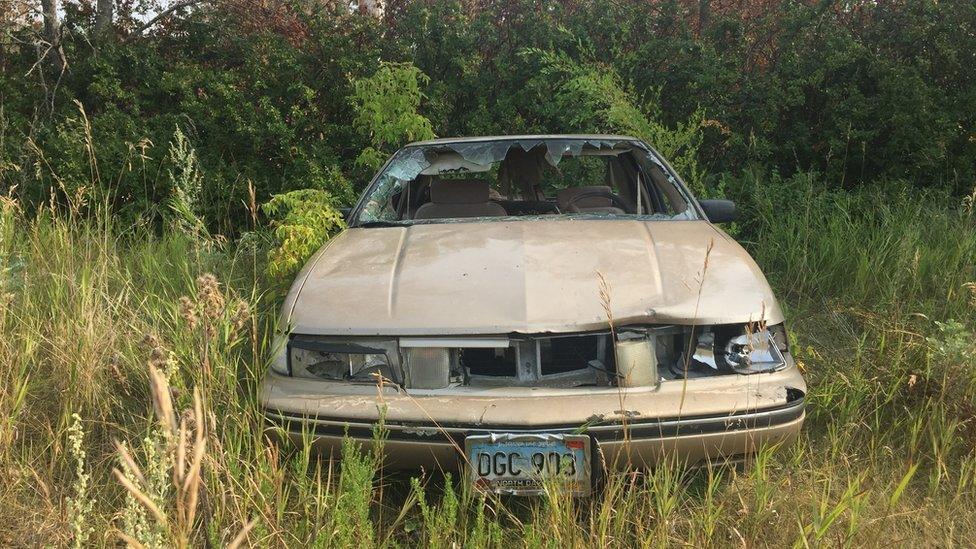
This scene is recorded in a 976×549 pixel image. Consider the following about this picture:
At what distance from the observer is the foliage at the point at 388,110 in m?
5.48

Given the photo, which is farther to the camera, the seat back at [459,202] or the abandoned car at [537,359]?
the seat back at [459,202]

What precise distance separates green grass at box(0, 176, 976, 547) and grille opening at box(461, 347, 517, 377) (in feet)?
1.18

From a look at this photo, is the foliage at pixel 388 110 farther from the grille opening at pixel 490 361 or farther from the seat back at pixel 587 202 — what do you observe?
the grille opening at pixel 490 361

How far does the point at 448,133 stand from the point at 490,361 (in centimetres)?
469

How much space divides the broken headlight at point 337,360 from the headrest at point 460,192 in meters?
1.60

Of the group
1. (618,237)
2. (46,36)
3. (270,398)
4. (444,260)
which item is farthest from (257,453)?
(46,36)

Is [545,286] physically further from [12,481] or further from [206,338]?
[12,481]

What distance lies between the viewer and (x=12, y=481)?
2.42 meters

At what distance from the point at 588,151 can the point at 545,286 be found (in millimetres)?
1633

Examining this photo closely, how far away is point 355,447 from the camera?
2055 millimetres

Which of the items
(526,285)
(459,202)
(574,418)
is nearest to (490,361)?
(526,285)

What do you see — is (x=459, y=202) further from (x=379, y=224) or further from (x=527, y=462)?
(x=527, y=462)

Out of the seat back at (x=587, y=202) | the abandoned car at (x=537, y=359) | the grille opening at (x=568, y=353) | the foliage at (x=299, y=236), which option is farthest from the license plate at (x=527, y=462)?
the foliage at (x=299, y=236)

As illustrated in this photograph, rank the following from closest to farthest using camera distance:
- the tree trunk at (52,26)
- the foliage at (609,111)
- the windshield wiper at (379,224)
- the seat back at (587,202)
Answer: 1. the windshield wiper at (379,224)
2. the seat back at (587,202)
3. the foliage at (609,111)
4. the tree trunk at (52,26)
